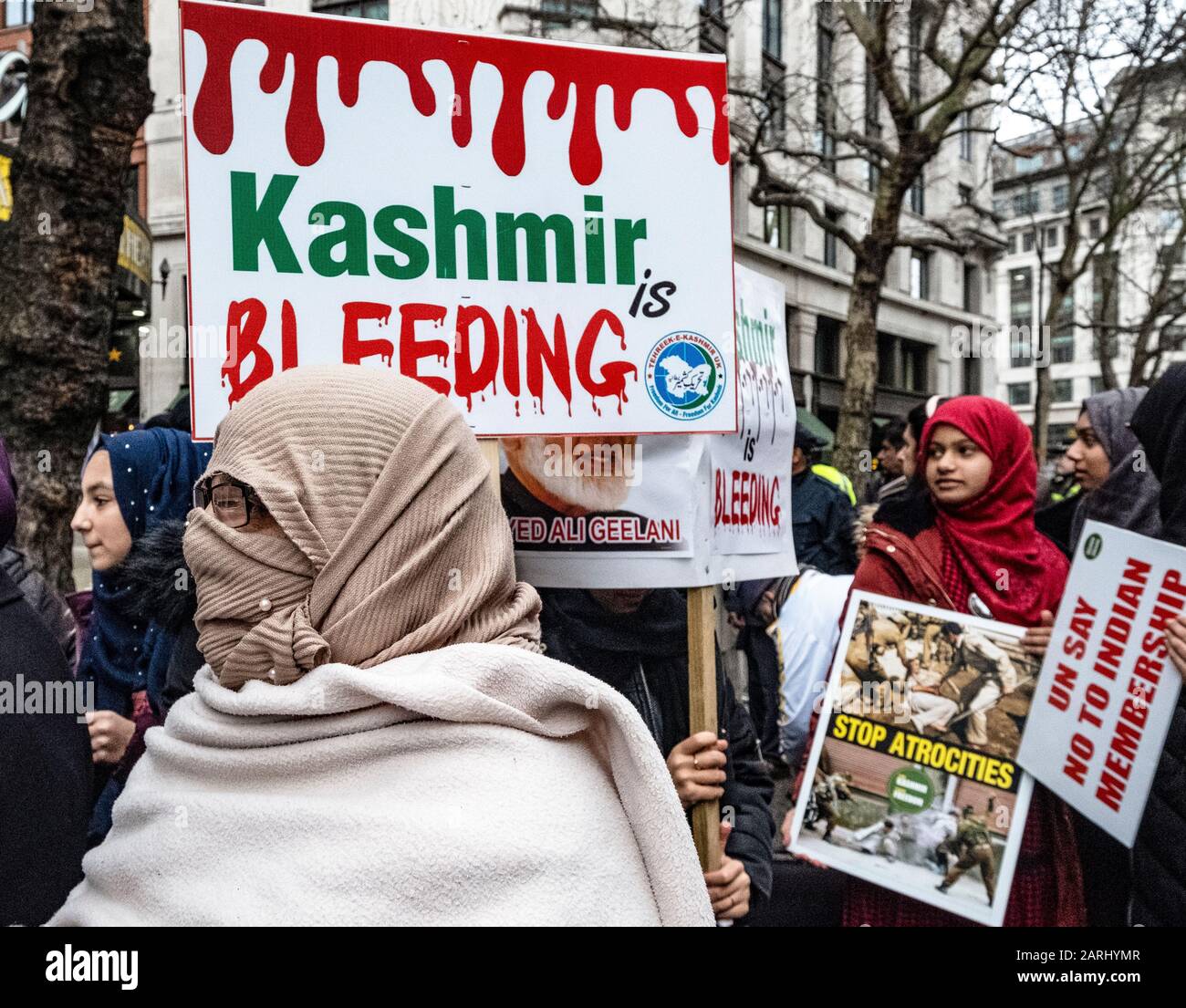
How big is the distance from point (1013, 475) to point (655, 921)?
2.18 meters

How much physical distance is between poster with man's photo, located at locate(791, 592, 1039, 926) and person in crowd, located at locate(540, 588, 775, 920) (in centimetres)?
40

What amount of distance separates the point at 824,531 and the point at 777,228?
17680 mm

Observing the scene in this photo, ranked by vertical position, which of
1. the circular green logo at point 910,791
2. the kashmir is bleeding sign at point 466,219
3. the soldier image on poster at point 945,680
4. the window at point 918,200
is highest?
the window at point 918,200

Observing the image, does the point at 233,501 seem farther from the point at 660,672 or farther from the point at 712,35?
the point at 712,35

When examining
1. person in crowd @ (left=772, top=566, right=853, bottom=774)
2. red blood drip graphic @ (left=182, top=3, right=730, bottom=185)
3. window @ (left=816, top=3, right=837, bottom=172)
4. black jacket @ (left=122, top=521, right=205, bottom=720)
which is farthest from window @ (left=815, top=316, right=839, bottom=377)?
black jacket @ (left=122, top=521, right=205, bottom=720)

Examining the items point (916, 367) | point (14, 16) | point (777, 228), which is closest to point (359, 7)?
point (14, 16)

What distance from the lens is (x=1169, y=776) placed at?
2.52 metres

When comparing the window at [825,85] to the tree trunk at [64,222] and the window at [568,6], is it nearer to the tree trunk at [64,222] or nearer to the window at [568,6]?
the window at [568,6]

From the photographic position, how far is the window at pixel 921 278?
28688 millimetres

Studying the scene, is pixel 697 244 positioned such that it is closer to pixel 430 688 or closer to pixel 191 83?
pixel 191 83

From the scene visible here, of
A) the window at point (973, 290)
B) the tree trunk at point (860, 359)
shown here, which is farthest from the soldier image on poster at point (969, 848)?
the window at point (973, 290)

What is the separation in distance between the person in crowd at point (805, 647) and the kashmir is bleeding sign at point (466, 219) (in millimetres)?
1767

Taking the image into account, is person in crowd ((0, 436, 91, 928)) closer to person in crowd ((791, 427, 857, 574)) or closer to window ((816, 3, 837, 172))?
person in crowd ((791, 427, 857, 574))

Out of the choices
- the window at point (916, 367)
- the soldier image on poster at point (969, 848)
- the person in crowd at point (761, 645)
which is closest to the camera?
the soldier image on poster at point (969, 848)
